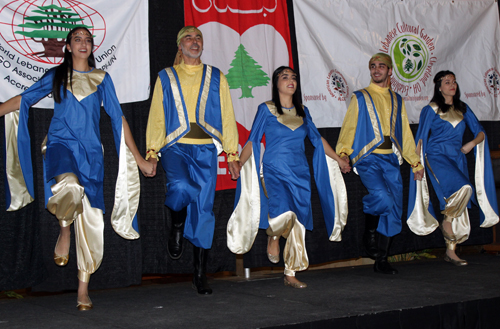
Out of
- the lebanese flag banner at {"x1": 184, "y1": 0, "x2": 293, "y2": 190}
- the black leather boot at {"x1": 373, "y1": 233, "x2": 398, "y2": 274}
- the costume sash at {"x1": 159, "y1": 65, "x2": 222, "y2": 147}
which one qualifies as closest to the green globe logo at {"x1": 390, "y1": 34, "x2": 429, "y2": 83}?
the lebanese flag banner at {"x1": 184, "y1": 0, "x2": 293, "y2": 190}

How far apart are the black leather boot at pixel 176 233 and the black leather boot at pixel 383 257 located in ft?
6.14

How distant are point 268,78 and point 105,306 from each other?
2.43 m

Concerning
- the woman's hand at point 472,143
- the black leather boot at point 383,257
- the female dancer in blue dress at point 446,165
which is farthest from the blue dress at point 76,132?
the woman's hand at point 472,143

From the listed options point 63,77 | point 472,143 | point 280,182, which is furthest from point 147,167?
point 472,143

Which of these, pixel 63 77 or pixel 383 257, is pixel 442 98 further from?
pixel 63 77

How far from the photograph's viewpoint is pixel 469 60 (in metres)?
5.93

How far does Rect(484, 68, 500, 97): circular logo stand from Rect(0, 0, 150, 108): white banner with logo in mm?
3821

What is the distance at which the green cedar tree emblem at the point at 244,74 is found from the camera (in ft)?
15.6

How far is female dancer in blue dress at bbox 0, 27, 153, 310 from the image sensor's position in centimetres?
339

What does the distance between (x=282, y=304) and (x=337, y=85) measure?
8.11 feet

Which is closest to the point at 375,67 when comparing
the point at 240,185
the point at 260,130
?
the point at 260,130

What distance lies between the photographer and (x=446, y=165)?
5.13 metres

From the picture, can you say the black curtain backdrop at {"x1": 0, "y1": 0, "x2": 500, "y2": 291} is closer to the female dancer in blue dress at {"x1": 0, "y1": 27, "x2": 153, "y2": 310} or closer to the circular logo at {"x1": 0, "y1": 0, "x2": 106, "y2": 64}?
the female dancer in blue dress at {"x1": 0, "y1": 27, "x2": 153, "y2": 310}

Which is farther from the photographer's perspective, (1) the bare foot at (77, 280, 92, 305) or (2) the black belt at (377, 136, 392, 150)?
(2) the black belt at (377, 136, 392, 150)
